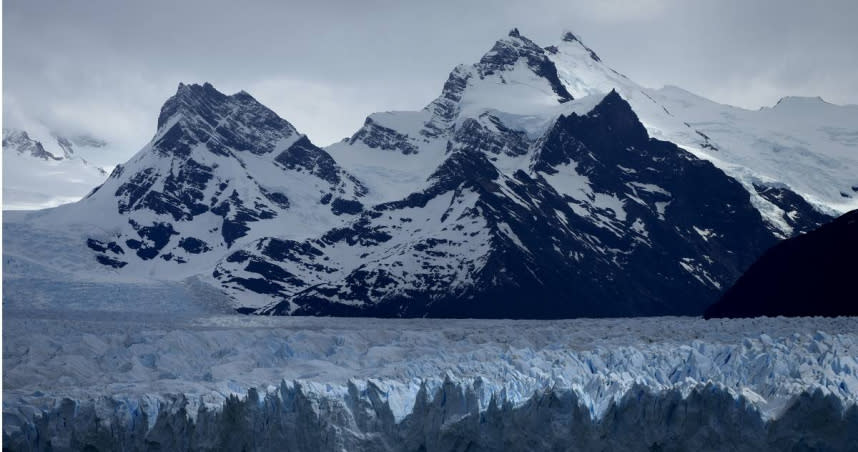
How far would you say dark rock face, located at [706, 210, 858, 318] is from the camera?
5012 inches

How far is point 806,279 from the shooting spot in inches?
5320

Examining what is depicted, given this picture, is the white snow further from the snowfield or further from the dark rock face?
the dark rock face

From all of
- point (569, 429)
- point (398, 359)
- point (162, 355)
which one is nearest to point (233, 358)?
point (162, 355)

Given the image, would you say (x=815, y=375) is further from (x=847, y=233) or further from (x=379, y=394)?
(x=847, y=233)

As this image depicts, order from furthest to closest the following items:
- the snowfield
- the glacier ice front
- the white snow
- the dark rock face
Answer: the dark rock face, the white snow, the snowfield, the glacier ice front

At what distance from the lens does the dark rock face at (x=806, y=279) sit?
127 metres

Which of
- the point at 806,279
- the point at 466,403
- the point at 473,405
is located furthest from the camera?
the point at 806,279

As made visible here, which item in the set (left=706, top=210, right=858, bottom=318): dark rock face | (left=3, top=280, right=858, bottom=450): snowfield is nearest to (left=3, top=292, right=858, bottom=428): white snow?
(left=3, top=280, right=858, bottom=450): snowfield

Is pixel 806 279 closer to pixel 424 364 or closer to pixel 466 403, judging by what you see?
pixel 424 364

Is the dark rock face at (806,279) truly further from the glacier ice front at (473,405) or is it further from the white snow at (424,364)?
the glacier ice front at (473,405)

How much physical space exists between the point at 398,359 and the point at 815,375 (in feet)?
79.5

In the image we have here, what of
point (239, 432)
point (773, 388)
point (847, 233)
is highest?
point (847, 233)

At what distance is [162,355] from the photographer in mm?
63531

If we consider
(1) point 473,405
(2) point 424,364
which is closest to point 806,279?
(2) point 424,364
